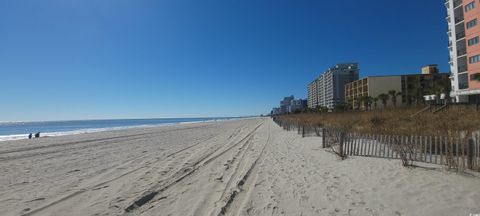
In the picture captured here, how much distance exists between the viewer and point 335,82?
145125mm

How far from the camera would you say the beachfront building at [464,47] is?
135ft

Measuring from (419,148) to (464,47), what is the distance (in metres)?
50.5

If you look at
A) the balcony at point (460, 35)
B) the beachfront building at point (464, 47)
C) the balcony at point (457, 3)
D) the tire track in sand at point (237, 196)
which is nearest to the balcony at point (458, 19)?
the beachfront building at point (464, 47)

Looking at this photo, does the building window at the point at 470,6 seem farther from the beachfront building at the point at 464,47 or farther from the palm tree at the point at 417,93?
the palm tree at the point at 417,93

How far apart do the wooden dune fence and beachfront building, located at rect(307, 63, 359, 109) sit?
130 meters

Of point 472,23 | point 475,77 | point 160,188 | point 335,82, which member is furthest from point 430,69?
point 160,188

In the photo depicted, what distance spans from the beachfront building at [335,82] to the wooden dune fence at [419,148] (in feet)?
427

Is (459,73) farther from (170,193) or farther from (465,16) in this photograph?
(170,193)

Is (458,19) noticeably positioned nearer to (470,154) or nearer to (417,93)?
(417,93)

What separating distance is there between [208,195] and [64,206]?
3.30 m

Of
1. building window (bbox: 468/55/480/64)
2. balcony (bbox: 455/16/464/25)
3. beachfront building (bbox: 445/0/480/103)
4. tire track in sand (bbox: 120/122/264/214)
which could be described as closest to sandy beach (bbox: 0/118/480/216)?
tire track in sand (bbox: 120/122/264/214)

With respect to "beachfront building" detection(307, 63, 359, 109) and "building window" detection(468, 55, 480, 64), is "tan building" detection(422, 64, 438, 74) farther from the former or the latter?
"building window" detection(468, 55, 480, 64)

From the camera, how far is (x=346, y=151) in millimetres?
11148

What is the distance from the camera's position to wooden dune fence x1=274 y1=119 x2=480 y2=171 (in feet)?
24.0
